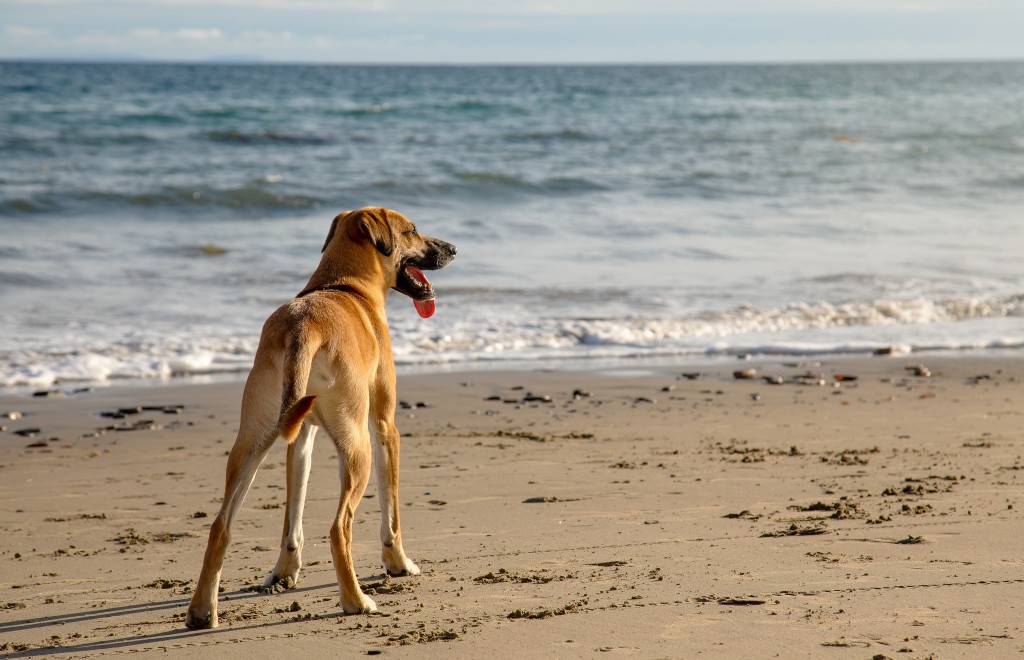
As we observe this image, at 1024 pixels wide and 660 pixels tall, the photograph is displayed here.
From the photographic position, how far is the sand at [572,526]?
3.66 m

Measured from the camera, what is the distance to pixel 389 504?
4402mm

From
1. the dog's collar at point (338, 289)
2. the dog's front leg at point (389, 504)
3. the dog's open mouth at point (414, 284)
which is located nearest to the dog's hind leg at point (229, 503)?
the dog's front leg at point (389, 504)

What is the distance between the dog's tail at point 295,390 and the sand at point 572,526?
2.52ft

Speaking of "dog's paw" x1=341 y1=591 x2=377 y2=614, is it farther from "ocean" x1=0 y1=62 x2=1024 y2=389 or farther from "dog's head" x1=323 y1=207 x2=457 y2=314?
"ocean" x1=0 y1=62 x2=1024 y2=389

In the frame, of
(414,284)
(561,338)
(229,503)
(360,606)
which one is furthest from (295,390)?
(561,338)

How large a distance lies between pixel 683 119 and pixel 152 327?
28435 millimetres

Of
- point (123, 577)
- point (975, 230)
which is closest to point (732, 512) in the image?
point (123, 577)

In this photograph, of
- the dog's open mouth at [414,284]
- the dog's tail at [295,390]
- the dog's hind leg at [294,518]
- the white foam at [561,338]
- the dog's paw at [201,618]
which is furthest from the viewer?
the white foam at [561,338]

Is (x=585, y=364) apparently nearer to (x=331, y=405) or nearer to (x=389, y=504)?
(x=389, y=504)

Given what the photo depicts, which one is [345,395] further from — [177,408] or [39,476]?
[177,408]

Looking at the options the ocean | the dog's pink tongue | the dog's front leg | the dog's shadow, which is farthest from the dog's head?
the ocean

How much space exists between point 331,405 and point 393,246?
1231mm

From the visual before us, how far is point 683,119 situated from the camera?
3600 cm

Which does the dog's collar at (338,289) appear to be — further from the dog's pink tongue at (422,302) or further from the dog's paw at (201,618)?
the dog's paw at (201,618)
